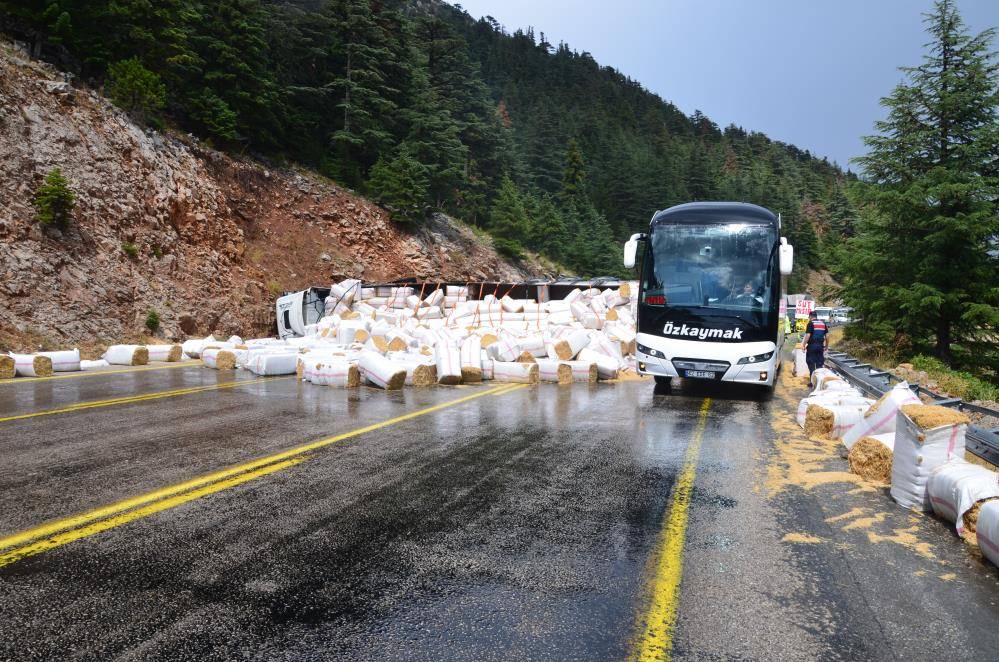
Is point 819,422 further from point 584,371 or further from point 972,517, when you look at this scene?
point 584,371

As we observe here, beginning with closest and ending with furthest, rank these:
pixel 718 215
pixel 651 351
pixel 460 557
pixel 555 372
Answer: pixel 460 557 < pixel 651 351 < pixel 718 215 < pixel 555 372

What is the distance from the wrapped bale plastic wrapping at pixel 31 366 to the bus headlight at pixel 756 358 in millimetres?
13767

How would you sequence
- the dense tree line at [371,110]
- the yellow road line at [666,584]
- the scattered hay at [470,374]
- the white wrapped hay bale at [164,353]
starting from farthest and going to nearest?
the dense tree line at [371,110], the white wrapped hay bale at [164,353], the scattered hay at [470,374], the yellow road line at [666,584]

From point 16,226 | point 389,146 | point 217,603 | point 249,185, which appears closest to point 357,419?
point 217,603

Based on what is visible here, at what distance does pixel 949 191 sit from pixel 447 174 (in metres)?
31.6

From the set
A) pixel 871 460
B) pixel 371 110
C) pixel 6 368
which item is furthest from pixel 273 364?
pixel 371 110

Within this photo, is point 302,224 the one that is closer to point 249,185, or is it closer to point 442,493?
point 249,185

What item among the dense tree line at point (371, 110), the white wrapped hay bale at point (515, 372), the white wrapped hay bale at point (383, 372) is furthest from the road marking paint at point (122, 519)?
the dense tree line at point (371, 110)

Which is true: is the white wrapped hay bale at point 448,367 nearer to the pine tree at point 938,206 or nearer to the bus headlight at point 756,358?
the bus headlight at point 756,358

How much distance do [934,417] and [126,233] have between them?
74.4ft

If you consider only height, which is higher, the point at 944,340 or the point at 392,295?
the point at 392,295

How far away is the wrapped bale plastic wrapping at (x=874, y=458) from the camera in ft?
19.2

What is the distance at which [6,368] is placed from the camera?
1192 centimetres

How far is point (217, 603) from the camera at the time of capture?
10.5ft
